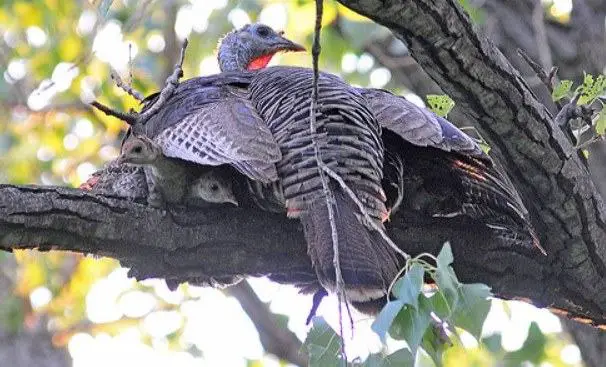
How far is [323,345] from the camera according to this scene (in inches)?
125

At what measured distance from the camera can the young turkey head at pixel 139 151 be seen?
3795mm

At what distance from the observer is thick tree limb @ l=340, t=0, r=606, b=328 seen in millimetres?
3525

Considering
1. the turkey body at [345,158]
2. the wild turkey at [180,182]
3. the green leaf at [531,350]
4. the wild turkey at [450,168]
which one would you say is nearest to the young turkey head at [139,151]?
the wild turkey at [180,182]

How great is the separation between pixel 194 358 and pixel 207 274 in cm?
663

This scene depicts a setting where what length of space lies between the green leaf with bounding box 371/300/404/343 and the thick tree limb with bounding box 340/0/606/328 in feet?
2.92

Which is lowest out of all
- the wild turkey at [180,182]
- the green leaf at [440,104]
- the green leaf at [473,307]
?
the wild turkey at [180,182]

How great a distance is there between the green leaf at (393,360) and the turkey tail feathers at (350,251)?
1.55ft

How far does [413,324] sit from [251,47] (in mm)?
4271

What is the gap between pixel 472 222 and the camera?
441 centimetres

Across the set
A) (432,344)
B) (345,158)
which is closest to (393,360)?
(432,344)

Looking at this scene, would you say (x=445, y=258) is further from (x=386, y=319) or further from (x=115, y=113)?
(x=115, y=113)

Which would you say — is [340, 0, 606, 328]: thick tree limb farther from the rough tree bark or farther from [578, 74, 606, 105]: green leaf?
the rough tree bark

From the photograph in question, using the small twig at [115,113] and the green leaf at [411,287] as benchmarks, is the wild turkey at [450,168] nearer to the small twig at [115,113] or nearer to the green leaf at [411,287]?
the small twig at [115,113]

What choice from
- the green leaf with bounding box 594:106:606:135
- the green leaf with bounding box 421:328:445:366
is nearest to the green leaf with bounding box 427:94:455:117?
the green leaf with bounding box 594:106:606:135
